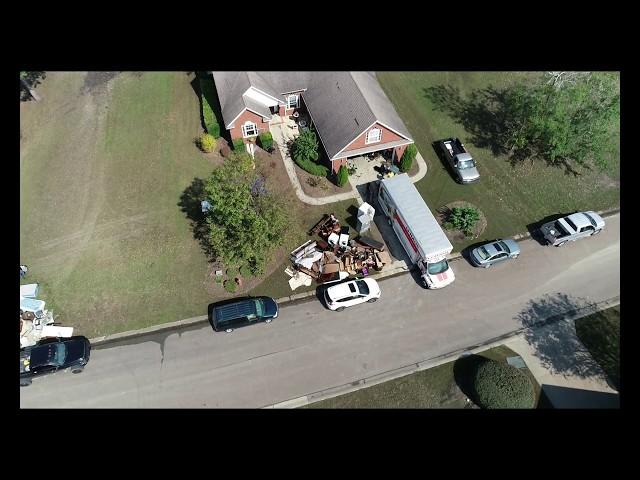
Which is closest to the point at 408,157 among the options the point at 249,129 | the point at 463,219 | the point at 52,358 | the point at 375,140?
the point at 375,140

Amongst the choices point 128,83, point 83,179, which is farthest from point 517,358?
point 128,83

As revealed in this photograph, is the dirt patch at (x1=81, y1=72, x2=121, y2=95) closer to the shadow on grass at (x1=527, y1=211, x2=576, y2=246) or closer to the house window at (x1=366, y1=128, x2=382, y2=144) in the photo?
the house window at (x1=366, y1=128, x2=382, y2=144)

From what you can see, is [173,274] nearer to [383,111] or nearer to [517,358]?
[383,111]

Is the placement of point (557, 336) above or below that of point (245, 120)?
below

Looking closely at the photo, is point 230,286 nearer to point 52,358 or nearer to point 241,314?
point 241,314

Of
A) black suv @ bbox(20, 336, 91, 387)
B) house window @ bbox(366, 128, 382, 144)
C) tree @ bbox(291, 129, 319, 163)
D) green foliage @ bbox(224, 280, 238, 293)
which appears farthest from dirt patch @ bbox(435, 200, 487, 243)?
black suv @ bbox(20, 336, 91, 387)

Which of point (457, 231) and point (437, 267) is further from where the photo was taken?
point (457, 231)
